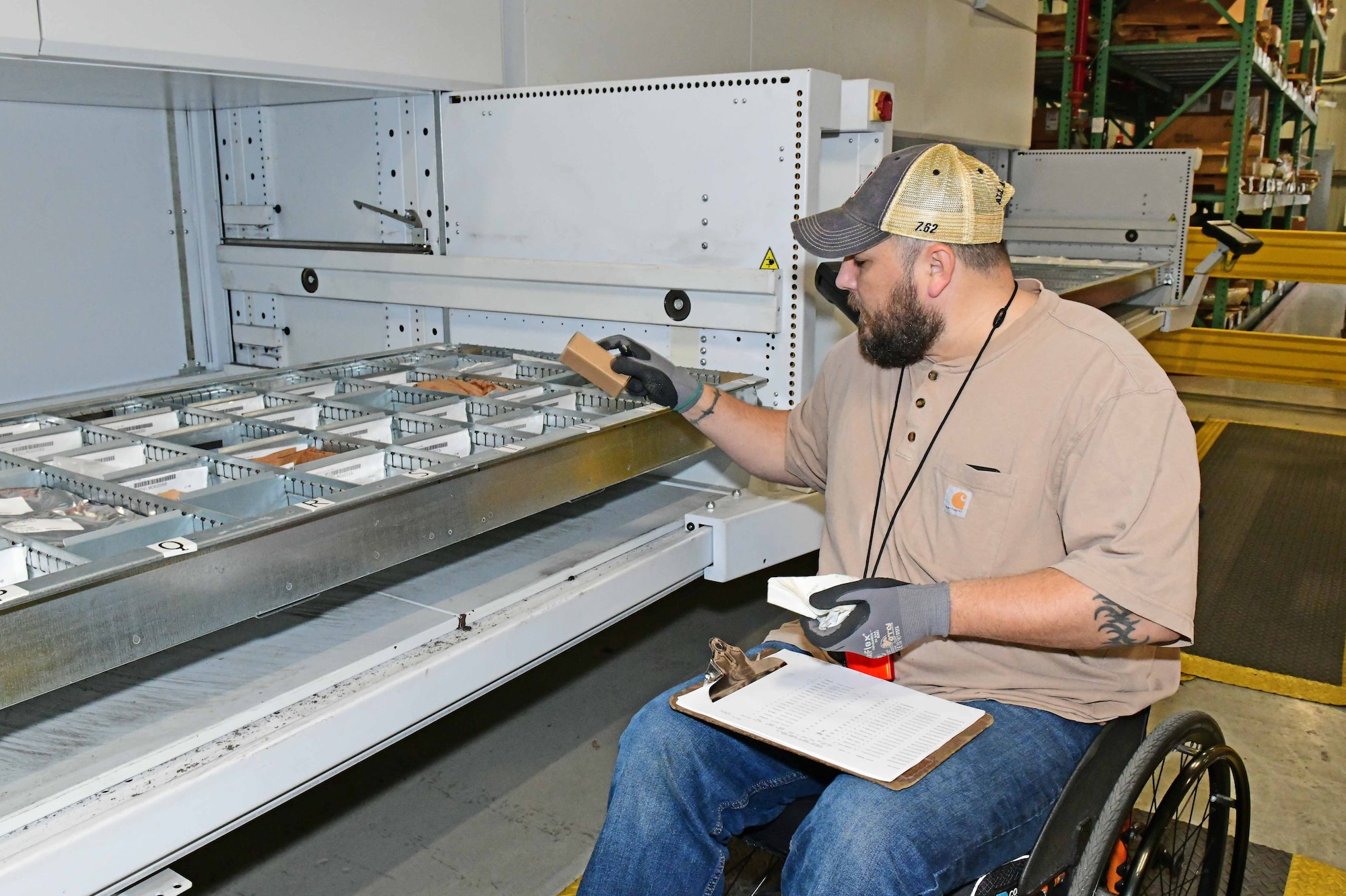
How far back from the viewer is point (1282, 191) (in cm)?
991

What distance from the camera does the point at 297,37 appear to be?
93.0 inches

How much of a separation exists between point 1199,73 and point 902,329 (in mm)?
8845

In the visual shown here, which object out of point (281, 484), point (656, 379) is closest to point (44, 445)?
point (281, 484)

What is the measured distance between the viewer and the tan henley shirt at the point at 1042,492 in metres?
1.50

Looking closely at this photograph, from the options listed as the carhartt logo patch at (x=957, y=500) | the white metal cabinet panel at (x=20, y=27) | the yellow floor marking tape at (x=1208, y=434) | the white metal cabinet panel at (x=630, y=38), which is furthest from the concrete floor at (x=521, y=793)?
the yellow floor marking tape at (x=1208, y=434)

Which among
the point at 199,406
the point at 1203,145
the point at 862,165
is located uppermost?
the point at 1203,145

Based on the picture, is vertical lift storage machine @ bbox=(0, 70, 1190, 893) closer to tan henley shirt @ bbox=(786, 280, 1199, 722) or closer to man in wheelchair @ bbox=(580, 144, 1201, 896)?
man in wheelchair @ bbox=(580, 144, 1201, 896)

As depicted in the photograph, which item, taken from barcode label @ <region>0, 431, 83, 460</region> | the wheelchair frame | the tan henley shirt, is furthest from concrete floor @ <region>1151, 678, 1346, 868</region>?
barcode label @ <region>0, 431, 83, 460</region>

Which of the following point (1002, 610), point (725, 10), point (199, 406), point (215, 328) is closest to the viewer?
point (1002, 610)

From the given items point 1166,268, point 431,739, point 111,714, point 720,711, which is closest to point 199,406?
point 111,714

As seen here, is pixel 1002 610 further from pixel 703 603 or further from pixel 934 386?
pixel 703 603

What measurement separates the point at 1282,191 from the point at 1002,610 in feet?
33.3

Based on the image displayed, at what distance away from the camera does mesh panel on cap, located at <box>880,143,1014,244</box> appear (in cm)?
164

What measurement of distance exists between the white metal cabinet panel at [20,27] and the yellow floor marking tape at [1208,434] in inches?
→ 212
